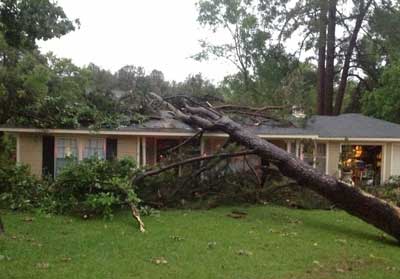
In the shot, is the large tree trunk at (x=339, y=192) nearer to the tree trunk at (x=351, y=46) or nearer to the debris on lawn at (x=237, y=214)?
the debris on lawn at (x=237, y=214)

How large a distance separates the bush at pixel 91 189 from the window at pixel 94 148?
3790 mm

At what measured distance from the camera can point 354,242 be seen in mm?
9039

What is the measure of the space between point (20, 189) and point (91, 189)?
2.38 metres

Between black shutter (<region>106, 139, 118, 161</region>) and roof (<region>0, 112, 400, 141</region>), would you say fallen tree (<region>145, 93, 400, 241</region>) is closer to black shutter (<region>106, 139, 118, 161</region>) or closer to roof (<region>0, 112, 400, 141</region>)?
roof (<region>0, 112, 400, 141</region>)

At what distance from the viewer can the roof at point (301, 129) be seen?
49.5ft

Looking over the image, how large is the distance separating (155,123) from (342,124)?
8378mm

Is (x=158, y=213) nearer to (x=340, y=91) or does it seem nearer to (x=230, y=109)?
(x=230, y=109)

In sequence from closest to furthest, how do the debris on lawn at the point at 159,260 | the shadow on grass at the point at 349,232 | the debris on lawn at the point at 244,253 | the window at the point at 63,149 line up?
the debris on lawn at the point at 159,260
the debris on lawn at the point at 244,253
the shadow on grass at the point at 349,232
the window at the point at 63,149

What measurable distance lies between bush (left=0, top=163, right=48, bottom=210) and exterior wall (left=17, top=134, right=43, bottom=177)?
6.30 ft

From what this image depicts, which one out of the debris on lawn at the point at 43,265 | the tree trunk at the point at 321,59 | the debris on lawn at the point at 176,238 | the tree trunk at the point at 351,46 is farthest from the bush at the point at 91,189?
the tree trunk at the point at 351,46

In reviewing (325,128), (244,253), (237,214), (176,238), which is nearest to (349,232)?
(237,214)

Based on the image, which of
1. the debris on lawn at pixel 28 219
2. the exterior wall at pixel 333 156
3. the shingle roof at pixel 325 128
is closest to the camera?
the debris on lawn at pixel 28 219

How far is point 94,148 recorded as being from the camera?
15.5 m

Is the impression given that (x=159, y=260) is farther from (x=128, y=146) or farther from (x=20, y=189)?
(x=128, y=146)
